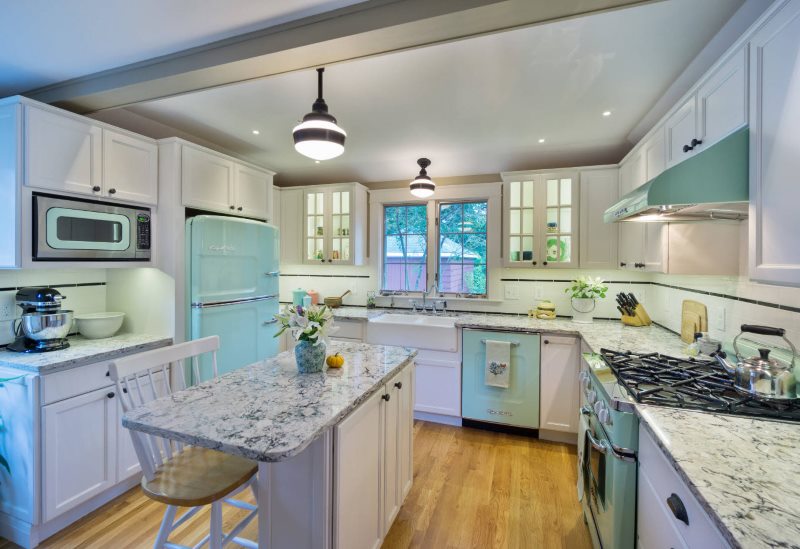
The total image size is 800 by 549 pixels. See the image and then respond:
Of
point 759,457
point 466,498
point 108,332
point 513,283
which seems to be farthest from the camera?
point 513,283

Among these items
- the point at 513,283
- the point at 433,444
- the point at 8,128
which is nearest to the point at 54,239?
the point at 8,128

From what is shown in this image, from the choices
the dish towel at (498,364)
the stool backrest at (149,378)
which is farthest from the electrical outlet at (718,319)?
the stool backrest at (149,378)

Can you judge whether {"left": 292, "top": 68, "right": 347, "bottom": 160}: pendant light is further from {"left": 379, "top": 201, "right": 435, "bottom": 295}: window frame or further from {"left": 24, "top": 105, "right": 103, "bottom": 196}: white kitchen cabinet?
{"left": 379, "top": 201, "right": 435, "bottom": 295}: window frame

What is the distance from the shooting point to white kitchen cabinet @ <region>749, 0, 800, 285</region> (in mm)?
1037

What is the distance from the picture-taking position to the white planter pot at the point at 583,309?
3025mm

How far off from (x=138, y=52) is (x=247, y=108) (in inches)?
27.3

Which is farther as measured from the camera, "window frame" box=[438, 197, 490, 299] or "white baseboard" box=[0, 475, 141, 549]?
"window frame" box=[438, 197, 490, 299]

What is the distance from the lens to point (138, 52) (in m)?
1.74

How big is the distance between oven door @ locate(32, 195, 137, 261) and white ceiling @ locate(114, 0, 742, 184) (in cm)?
83

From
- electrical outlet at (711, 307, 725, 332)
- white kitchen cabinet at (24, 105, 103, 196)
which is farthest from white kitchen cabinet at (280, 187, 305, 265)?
electrical outlet at (711, 307, 725, 332)

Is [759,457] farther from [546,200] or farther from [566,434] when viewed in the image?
[546,200]

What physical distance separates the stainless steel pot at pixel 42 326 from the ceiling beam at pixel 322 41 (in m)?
1.28

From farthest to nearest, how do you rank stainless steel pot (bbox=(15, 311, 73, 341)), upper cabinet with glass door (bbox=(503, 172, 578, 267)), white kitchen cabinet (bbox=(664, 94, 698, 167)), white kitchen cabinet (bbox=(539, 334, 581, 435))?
upper cabinet with glass door (bbox=(503, 172, 578, 267)) < white kitchen cabinet (bbox=(539, 334, 581, 435)) < stainless steel pot (bbox=(15, 311, 73, 341)) < white kitchen cabinet (bbox=(664, 94, 698, 167))

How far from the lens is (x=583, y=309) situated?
10.00ft
